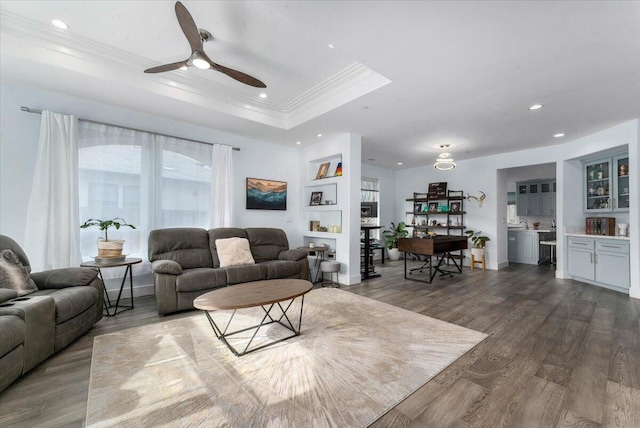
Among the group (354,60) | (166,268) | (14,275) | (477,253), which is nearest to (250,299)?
(166,268)

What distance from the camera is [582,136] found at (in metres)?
4.64

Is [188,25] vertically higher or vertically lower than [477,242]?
higher

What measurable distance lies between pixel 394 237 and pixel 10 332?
6.79 meters

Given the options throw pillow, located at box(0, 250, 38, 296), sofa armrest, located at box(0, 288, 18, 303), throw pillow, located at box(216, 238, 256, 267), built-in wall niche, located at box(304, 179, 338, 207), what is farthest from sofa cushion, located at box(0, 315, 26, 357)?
built-in wall niche, located at box(304, 179, 338, 207)

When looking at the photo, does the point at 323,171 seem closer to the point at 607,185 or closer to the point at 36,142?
the point at 36,142

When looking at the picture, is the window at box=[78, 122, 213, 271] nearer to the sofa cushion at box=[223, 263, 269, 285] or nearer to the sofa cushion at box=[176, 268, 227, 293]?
the sofa cushion at box=[176, 268, 227, 293]

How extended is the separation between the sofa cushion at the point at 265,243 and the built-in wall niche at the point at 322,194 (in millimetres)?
1146

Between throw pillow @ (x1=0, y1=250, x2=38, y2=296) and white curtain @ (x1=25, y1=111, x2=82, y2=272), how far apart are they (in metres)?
0.83

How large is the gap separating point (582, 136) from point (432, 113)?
329cm

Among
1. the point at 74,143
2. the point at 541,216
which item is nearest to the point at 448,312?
the point at 74,143

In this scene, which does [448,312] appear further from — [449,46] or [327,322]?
[449,46]

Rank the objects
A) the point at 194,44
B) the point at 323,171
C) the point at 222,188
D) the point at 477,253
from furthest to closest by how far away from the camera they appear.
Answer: the point at 477,253 → the point at 323,171 → the point at 222,188 → the point at 194,44

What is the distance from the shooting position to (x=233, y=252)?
386cm

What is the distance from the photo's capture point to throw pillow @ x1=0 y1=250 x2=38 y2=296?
2.20 meters
